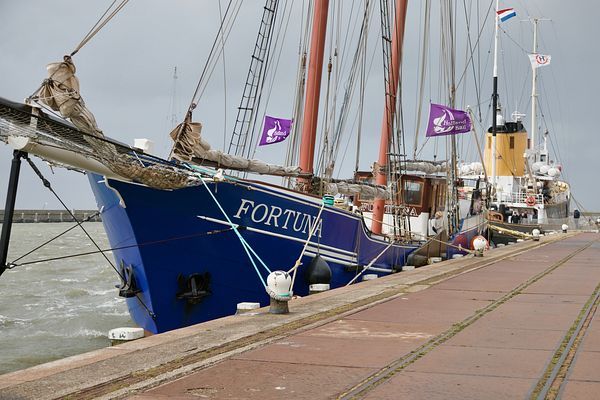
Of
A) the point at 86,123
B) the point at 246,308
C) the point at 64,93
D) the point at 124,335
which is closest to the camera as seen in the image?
the point at 124,335

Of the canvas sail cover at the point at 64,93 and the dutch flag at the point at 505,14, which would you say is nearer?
the canvas sail cover at the point at 64,93

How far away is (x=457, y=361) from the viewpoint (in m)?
6.75

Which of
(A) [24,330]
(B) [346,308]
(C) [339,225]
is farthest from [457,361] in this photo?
(A) [24,330]

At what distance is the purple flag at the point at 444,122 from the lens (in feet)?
73.1

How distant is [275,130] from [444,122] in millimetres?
4947

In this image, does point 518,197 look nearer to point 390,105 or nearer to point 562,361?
point 390,105

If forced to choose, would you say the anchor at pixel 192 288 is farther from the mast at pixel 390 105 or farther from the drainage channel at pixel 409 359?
the mast at pixel 390 105

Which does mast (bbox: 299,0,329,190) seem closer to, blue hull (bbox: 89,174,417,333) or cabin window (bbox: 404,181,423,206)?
blue hull (bbox: 89,174,417,333)

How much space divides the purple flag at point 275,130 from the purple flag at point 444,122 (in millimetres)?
4147

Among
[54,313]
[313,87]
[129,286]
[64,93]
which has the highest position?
[313,87]

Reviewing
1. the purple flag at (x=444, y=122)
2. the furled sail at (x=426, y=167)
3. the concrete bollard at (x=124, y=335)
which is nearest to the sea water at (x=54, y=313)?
the concrete bollard at (x=124, y=335)

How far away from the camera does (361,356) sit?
6.92 m

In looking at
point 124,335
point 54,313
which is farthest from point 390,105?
→ point 124,335

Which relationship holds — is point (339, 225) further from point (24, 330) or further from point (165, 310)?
point (24, 330)
